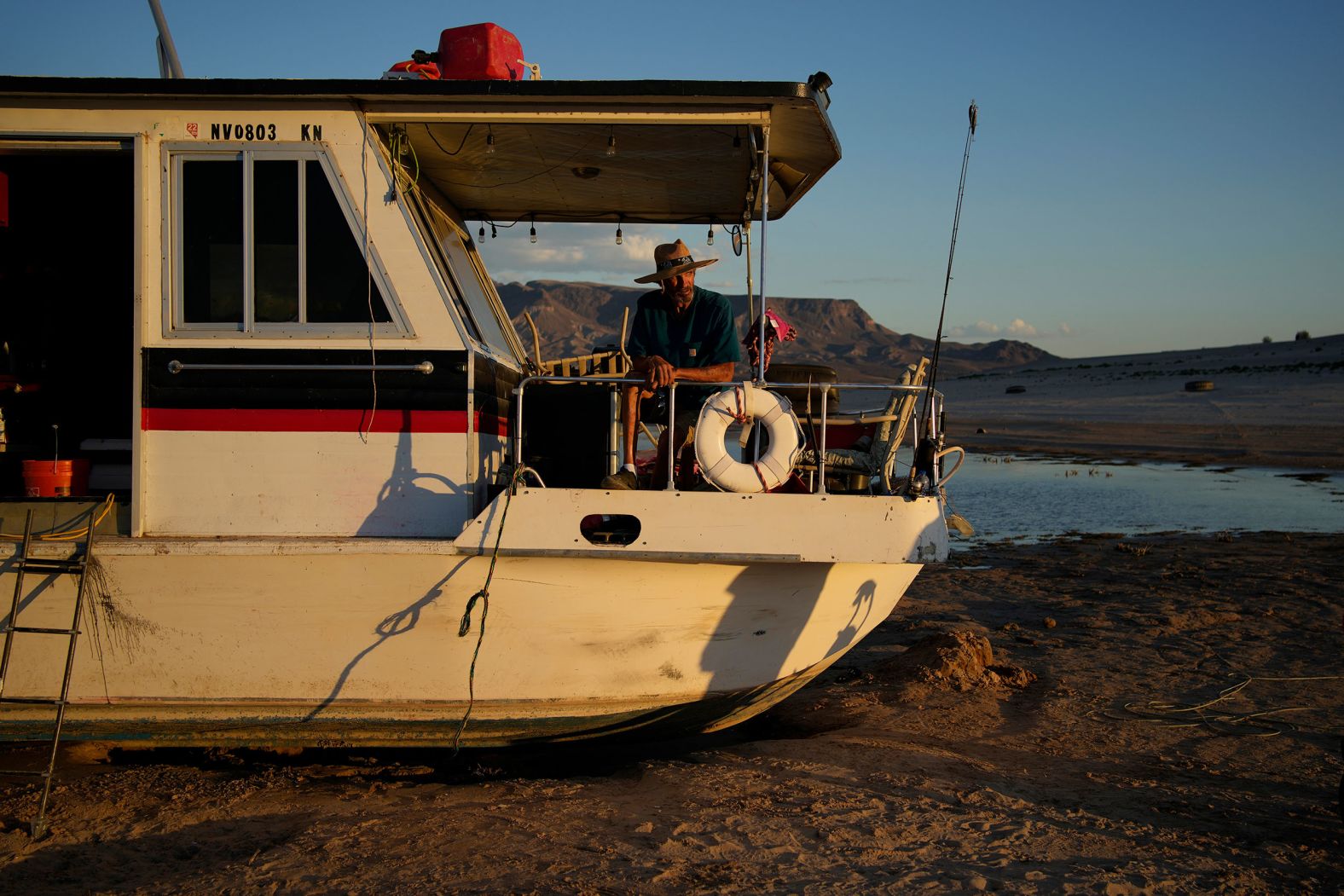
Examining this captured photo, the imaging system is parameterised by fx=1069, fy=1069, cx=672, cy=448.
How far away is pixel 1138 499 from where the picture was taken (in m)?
18.1

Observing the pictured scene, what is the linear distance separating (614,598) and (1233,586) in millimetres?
7650

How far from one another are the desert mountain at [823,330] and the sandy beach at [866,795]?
4075 inches

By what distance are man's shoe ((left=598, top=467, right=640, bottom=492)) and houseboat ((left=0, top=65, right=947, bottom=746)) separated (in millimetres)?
169

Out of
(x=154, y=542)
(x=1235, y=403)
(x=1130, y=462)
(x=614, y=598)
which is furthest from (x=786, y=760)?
(x=1235, y=403)

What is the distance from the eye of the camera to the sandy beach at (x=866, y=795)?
13.6 ft

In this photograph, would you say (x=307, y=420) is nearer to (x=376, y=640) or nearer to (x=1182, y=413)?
(x=376, y=640)

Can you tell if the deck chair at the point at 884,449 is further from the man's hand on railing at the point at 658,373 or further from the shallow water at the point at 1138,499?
the shallow water at the point at 1138,499

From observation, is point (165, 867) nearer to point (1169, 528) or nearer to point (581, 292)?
point (1169, 528)

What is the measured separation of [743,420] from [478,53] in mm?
2339

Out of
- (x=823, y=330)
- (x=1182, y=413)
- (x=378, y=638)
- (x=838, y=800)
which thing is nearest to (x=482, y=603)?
(x=378, y=638)

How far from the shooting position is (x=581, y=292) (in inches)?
6191

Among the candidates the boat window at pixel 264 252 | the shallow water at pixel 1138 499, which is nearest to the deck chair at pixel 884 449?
the boat window at pixel 264 252

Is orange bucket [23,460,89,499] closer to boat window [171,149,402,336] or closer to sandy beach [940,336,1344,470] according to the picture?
boat window [171,149,402,336]

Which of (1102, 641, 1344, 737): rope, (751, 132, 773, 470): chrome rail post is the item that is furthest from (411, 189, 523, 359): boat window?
(1102, 641, 1344, 737): rope
